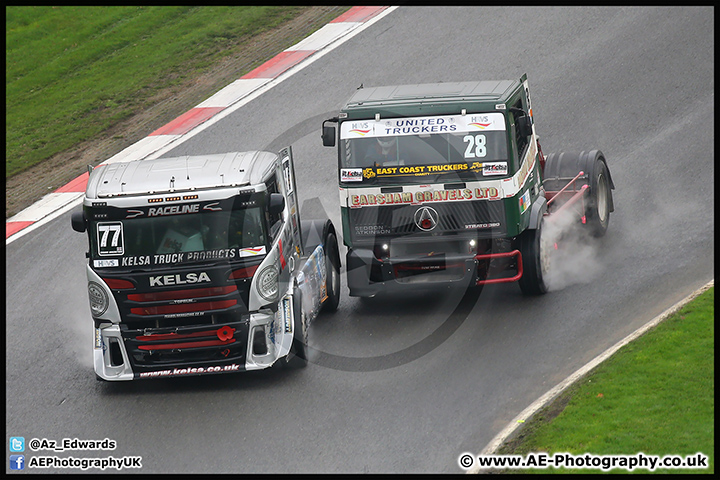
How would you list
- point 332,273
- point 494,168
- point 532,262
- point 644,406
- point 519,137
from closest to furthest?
point 644,406
point 494,168
point 532,262
point 519,137
point 332,273

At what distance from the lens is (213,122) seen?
19875 millimetres

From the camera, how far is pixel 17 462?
10273 mm

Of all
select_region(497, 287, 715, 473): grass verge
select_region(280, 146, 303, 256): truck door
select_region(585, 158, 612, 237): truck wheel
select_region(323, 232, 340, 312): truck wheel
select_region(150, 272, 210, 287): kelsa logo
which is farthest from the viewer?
select_region(585, 158, 612, 237): truck wheel

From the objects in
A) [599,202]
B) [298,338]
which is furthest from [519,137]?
[298,338]

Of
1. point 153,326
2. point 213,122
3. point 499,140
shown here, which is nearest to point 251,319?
point 153,326

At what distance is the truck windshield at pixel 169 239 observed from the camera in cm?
1095

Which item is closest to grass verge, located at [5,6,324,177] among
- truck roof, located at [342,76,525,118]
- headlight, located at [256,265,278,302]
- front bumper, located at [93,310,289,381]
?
front bumper, located at [93,310,289,381]

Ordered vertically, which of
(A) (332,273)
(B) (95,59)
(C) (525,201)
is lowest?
(A) (332,273)

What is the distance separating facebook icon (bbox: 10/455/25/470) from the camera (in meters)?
10.2

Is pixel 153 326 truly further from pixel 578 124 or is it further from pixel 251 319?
pixel 578 124

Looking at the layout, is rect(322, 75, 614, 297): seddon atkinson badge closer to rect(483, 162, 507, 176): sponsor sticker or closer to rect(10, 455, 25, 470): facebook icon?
rect(483, 162, 507, 176): sponsor sticker

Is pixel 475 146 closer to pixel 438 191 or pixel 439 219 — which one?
pixel 438 191

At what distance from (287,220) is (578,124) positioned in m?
8.34

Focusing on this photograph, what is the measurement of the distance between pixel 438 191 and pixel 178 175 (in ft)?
11.2
